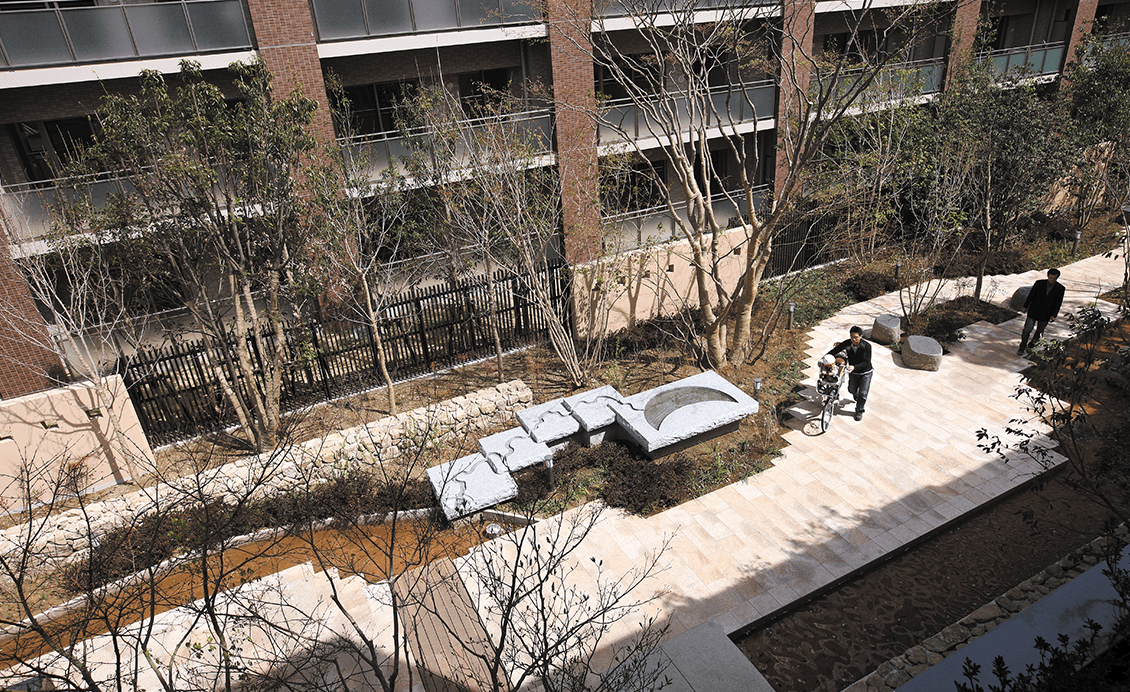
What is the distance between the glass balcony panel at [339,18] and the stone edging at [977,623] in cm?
1542

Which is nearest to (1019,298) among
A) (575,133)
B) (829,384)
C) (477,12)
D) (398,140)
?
(829,384)

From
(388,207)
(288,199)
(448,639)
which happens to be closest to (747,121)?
(388,207)

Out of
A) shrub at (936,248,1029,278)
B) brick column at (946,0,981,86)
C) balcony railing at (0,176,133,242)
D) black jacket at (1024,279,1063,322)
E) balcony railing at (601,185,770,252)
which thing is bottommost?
shrub at (936,248,1029,278)

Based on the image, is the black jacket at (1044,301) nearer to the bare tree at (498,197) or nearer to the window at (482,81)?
the bare tree at (498,197)

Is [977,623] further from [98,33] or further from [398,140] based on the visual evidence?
[98,33]

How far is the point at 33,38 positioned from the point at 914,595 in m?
18.0

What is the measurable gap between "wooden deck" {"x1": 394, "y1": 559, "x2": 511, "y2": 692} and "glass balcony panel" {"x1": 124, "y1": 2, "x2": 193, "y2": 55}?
479 inches

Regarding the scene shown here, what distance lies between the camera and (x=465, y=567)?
9.15 metres

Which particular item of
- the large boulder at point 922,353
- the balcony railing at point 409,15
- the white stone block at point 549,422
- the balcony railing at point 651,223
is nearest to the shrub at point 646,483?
the white stone block at point 549,422

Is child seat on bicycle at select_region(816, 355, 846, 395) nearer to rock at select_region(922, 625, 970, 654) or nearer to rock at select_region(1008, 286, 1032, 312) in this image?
rock at select_region(922, 625, 970, 654)

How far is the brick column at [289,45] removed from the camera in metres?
13.8

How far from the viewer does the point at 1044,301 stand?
1308 cm

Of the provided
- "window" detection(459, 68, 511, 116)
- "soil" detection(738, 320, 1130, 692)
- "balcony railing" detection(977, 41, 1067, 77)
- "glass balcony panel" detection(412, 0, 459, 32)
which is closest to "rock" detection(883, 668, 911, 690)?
"soil" detection(738, 320, 1130, 692)

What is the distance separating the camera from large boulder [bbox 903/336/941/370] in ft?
43.4
